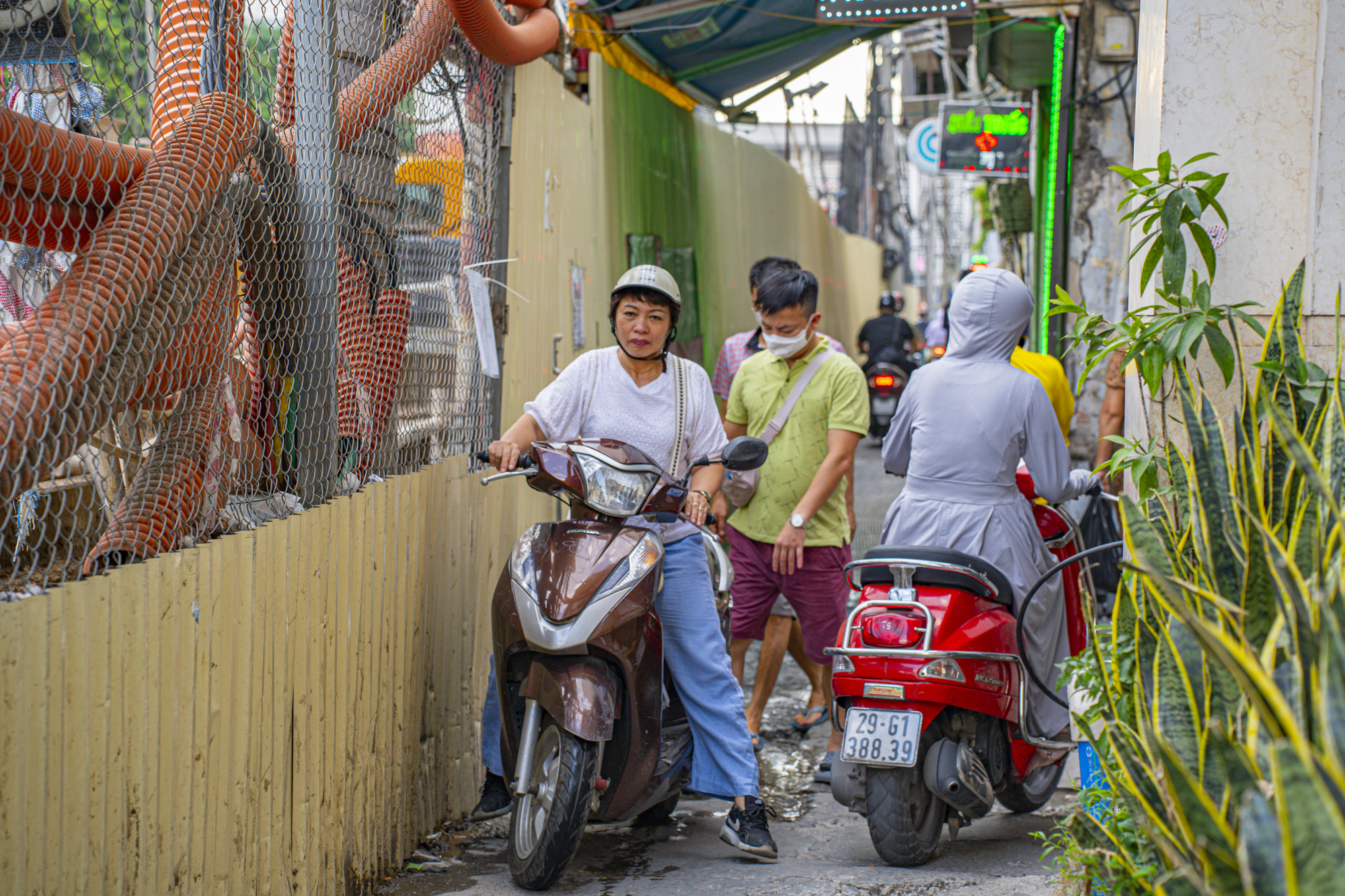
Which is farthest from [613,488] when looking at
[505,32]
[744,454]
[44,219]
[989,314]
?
[505,32]

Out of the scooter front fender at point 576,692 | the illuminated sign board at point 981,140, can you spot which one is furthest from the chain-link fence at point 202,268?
the illuminated sign board at point 981,140

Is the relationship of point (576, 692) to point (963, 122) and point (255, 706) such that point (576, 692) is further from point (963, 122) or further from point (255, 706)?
point (963, 122)

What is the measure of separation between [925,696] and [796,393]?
1831 millimetres

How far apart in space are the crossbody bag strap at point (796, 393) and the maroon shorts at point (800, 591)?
1.58ft

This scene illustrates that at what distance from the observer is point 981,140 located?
36.6ft

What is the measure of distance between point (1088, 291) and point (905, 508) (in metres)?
5.07

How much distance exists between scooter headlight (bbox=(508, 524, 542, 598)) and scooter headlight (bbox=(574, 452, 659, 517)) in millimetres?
191

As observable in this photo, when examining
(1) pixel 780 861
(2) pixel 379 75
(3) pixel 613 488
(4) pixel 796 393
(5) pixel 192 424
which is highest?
(2) pixel 379 75

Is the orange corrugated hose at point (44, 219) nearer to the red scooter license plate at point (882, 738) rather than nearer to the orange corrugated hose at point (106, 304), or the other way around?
the orange corrugated hose at point (106, 304)

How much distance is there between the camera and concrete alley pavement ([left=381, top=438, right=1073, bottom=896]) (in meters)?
3.61

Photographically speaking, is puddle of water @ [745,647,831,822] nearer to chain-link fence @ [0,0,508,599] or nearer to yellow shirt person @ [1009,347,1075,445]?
yellow shirt person @ [1009,347,1075,445]

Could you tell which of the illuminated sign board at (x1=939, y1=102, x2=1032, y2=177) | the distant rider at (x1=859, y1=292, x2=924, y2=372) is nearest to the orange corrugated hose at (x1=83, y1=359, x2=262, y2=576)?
the illuminated sign board at (x1=939, y1=102, x2=1032, y2=177)

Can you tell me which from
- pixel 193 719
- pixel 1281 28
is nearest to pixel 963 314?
pixel 1281 28

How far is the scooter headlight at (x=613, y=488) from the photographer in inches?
144
